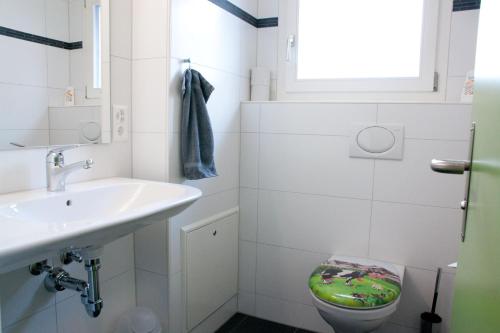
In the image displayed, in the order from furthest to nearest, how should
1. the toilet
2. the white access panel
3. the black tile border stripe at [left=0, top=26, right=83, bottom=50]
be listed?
the white access panel, the toilet, the black tile border stripe at [left=0, top=26, right=83, bottom=50]

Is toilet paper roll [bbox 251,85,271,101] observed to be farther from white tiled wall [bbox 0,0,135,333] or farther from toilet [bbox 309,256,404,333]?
toilet [bbox 309,256,404,333]

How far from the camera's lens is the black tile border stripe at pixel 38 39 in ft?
4.04

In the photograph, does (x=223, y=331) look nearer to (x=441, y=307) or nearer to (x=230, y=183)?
(x=230, y=183)

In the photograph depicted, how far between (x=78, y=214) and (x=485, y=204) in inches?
47.6

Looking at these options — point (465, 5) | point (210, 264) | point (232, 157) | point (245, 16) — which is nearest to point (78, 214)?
point (210, 264)

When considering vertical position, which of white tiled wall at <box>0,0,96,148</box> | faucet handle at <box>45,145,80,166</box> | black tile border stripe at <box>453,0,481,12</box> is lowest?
faucet handle at <box>45,145,80,166</box>

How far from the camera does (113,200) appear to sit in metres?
1.44

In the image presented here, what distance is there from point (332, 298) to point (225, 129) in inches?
39.3

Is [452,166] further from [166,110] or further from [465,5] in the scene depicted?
[465,5]

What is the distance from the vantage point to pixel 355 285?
1.58 meters

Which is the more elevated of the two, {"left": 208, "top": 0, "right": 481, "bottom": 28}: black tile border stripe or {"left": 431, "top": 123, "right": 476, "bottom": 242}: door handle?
{"left": 208, "top": 0, "right": 481, "bottom": 28}: black tile border stripe

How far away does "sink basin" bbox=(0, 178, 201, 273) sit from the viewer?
83cm

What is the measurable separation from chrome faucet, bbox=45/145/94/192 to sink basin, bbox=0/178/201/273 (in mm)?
35

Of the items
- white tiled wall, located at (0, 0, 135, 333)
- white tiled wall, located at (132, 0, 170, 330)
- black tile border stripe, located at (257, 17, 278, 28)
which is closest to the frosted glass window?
black tile border stripe, located at (257, 17, 278, 28)
